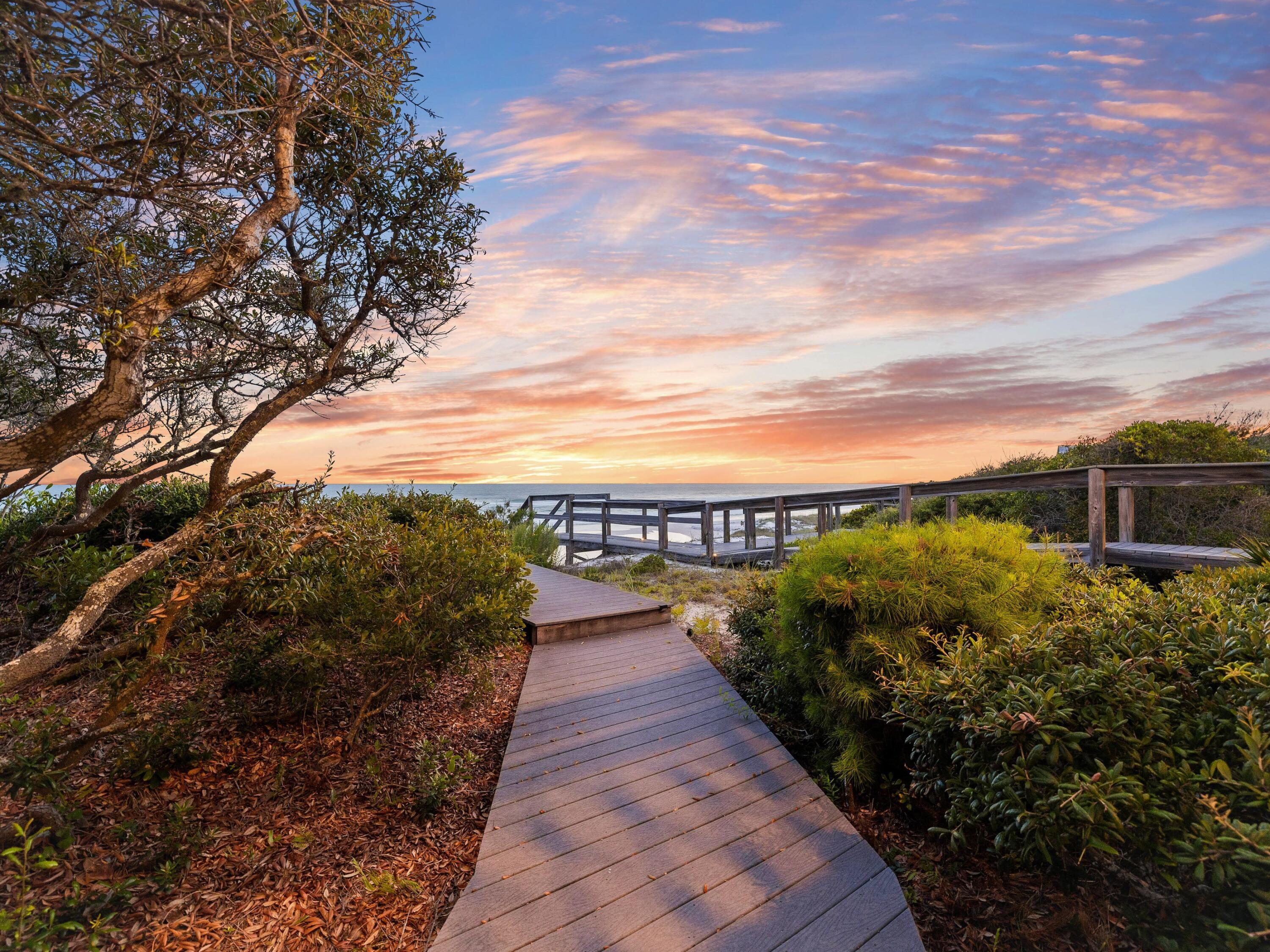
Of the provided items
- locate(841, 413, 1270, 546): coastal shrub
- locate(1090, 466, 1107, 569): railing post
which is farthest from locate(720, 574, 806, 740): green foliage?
locate(841, 413, 1270, 546): coastal shrub

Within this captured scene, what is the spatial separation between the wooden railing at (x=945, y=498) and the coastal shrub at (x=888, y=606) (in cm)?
284

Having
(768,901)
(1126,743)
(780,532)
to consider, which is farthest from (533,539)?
(1126,743)

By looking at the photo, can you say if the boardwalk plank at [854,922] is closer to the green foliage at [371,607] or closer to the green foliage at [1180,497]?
the green foliage at [371,607]

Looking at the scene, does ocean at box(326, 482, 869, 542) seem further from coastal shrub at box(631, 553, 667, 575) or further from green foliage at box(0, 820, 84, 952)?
green foliage at box(0, 820, 84, 952)

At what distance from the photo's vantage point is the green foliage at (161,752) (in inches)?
104

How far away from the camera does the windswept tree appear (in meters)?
1.96

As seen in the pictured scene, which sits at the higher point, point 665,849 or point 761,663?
point 761,663

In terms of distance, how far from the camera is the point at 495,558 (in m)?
3.58

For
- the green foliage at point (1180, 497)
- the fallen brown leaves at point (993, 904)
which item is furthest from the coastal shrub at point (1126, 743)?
the green foliage at point (1180, 497)

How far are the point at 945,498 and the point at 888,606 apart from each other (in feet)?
41.6

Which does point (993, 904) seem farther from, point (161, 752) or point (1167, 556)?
point (1167, 556)

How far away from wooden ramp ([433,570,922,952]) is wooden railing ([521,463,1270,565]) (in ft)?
12.9

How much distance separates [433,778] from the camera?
2.83m

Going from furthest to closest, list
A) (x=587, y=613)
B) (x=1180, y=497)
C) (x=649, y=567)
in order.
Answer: (x=649, y=567), (x=1180, y=497), (x=587, y=613)
